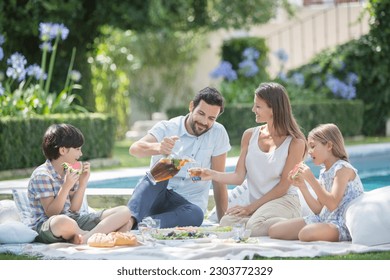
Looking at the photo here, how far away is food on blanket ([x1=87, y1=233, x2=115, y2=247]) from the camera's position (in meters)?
5.46

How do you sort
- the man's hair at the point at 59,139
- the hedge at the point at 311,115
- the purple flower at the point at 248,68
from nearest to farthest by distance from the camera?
the man's hair at the point at 59,139 → the hedge at the point at 311,115 → the purple flower at the point at 248,68

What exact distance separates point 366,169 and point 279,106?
17.6 ft

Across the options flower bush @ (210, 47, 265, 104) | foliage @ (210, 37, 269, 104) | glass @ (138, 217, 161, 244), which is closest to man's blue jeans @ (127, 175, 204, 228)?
glass @ (138, 217, 161, 244)

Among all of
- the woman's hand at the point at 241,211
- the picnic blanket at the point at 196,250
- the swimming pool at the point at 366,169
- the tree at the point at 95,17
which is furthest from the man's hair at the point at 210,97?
the tree at the point at 95,17

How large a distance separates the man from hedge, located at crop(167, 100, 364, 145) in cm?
738

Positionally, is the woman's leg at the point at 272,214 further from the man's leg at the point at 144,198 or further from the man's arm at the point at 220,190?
the man's leg at the point at 144,198

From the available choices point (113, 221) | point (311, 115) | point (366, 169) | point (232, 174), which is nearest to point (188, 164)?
point (232, 174)

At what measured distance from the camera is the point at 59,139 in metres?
5.77

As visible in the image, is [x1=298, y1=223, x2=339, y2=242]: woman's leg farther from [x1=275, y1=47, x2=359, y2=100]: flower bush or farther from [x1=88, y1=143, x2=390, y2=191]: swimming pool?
[x1=275, y1=47, x2=359, y2=100]: flower bush

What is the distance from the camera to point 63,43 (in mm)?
14586

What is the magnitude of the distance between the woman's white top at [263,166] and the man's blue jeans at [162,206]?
1.52ft

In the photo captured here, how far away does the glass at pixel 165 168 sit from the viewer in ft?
19.4
